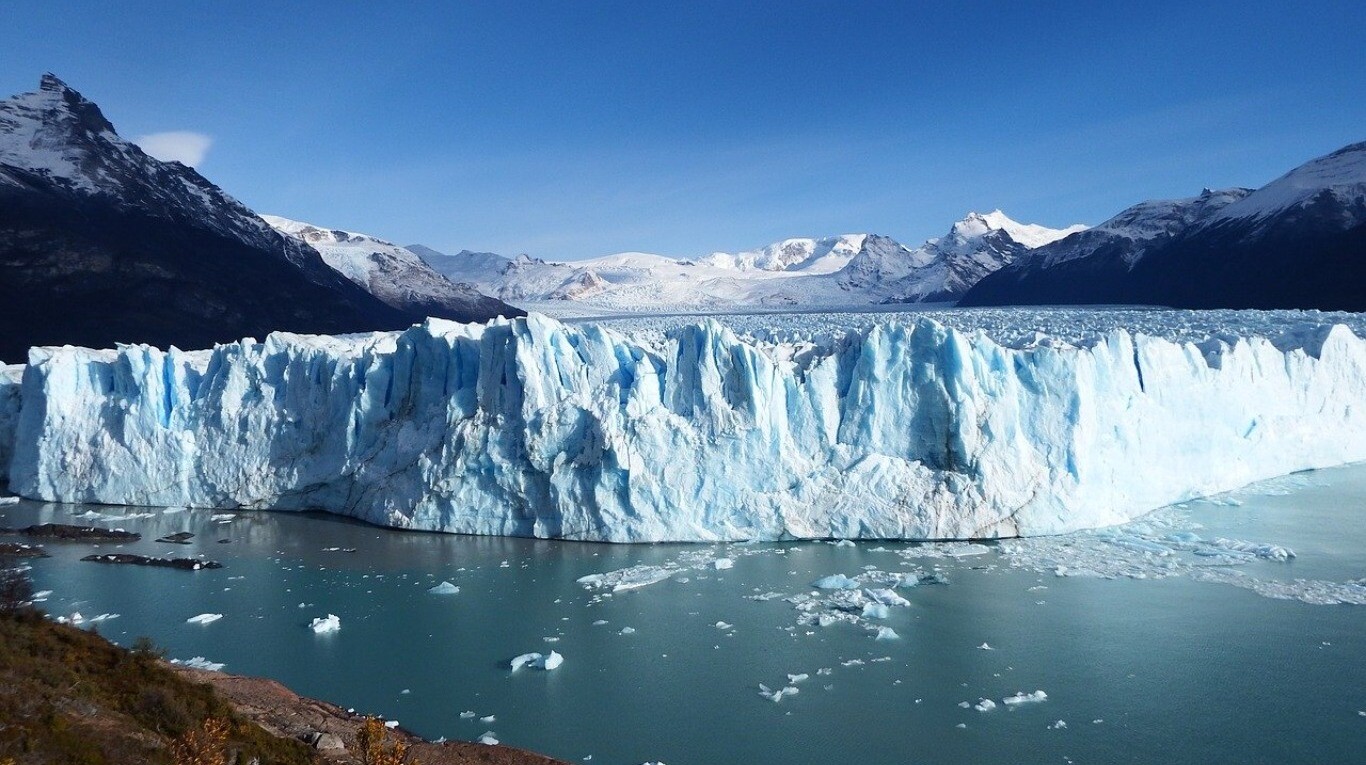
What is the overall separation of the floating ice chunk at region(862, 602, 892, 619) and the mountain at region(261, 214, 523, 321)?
42150mm

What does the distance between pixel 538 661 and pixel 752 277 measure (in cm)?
6051

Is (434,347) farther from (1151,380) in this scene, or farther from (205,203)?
(205,203)

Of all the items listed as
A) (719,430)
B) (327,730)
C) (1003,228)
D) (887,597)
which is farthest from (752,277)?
(327,730)

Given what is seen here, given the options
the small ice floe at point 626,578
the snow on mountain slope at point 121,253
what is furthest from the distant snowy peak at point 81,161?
the small ice floe at point 626,578

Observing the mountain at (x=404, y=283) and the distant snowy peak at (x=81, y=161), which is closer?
the distant snowy peak at (x=81, y=161)

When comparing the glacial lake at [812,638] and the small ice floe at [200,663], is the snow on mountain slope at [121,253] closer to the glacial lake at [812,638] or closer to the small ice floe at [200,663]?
the glacial lake at [812,638]

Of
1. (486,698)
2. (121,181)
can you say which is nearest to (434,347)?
(486,698)

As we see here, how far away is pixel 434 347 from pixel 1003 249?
61623 millimetres

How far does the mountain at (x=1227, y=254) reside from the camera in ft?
94.9

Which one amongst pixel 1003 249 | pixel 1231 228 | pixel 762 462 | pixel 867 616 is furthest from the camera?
pixel 1003 249

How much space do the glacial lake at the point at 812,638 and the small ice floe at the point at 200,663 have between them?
0.36ft

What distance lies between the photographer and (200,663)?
7.39 metres

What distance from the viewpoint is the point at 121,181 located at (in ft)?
117

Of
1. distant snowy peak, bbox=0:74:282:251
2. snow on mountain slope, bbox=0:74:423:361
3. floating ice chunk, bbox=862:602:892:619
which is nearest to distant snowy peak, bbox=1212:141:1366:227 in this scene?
floating ice chunk, bbox=862:602:892:619
